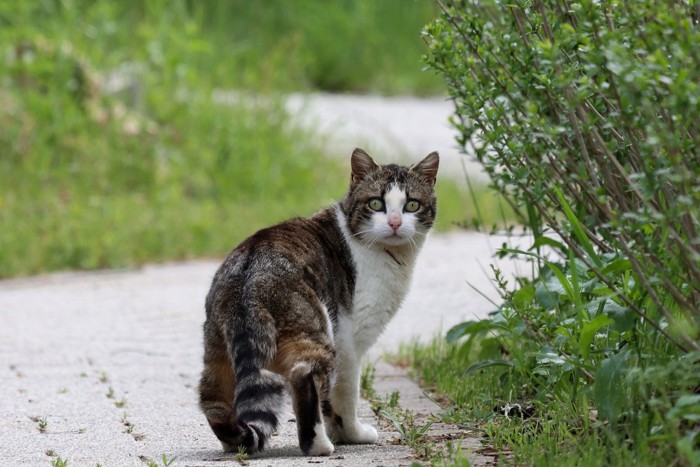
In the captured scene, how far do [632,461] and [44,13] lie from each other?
1129 cm

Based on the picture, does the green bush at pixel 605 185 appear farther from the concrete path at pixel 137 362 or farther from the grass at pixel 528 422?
the concrete path at pixel 137 362

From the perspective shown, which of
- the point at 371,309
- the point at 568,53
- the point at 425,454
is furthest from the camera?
the point at 371,309

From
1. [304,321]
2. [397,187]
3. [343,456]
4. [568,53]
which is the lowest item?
[343,456]

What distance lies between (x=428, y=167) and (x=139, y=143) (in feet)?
22.2

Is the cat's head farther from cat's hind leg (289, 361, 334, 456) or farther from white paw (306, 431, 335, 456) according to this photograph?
white paw (306, 431, 335, 456)

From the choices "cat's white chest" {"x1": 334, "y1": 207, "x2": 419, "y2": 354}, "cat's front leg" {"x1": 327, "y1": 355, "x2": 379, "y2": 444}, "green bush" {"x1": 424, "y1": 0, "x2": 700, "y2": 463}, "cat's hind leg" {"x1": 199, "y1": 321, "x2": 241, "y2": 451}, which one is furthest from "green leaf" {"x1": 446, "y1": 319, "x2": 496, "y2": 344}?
"cat's hind leg" {"x1": 199, "y1": 321, "x2": 241, "y2": 451}

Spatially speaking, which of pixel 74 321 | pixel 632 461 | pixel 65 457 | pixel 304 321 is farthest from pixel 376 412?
pixel 74 321

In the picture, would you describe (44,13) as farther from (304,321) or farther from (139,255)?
(304,321)

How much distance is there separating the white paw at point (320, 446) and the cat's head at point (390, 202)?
0.93 metres

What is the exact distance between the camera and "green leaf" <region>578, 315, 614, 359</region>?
12.1 feet

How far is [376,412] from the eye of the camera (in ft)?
15.5

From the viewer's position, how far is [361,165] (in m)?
4.67

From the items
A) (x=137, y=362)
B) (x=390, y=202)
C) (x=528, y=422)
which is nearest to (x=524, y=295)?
(x=528, y=422)

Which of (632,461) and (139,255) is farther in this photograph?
(139,255)
